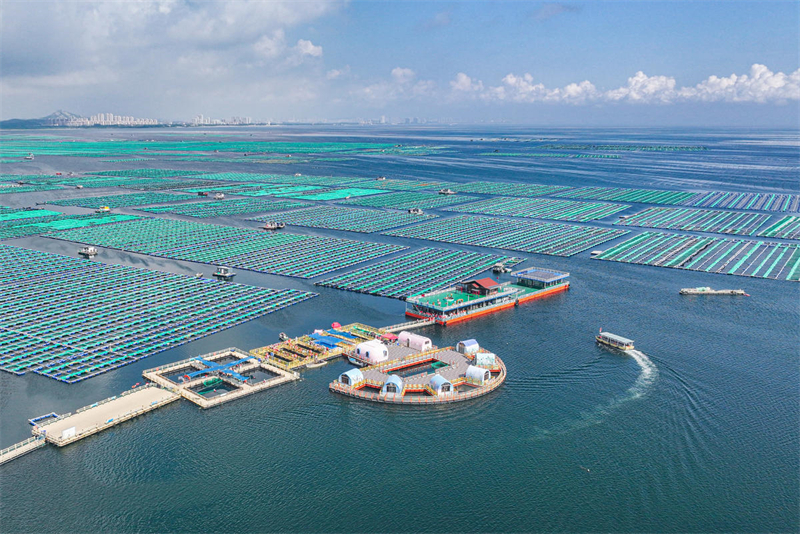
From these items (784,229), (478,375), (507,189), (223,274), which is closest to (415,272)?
(223,274)

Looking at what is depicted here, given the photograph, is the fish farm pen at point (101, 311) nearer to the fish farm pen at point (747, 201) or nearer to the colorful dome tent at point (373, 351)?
the colorful dome tent at point (373, 351)

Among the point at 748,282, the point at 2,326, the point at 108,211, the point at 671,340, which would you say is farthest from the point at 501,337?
the point at 108,211

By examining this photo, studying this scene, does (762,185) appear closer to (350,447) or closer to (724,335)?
(724,335)

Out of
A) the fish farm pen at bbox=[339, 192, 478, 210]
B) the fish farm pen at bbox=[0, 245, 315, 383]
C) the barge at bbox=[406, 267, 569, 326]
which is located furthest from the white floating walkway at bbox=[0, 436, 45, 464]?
the fish farm pen at bbox=[339, 192, 478, 210]

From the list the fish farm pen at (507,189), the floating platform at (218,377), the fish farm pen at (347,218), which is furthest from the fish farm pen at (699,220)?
the floating platform at (218,377)

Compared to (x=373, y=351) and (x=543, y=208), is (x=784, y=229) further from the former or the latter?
(x=373, y=351)

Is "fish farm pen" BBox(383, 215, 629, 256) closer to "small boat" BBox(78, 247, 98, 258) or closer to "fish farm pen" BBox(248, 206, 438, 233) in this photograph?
"fish farm pen" BBox(248, 206, 438, 233)
